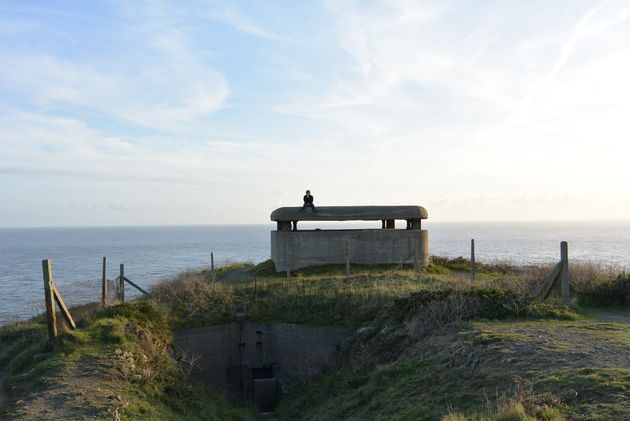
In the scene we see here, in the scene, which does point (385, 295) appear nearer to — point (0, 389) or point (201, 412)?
point (201, 412)

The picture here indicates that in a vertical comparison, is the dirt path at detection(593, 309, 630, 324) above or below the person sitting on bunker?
below

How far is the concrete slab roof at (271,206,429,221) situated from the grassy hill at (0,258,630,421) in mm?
5544

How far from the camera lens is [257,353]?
1550 centimetres

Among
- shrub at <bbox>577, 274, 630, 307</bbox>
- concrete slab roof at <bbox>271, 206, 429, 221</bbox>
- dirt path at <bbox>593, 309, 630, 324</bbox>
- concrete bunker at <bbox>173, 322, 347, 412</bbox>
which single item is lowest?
concrete bunker at <bbox>173, 322, 347, 412</bbox>

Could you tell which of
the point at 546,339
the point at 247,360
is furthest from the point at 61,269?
the point at 546,339

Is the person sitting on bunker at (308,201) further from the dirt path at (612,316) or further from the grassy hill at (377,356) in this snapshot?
the dirt path at (612,316)

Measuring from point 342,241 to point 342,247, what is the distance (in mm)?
260

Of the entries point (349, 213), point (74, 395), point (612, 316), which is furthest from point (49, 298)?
point (349, 213)

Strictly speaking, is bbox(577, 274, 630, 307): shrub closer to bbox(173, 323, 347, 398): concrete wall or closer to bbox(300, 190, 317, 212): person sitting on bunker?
bbox(173, 323, 347, 398): concrete wall

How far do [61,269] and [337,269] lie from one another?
43.0 m

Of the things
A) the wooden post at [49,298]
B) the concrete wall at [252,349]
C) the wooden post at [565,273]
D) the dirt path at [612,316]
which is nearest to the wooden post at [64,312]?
the wooden post at [49,298]

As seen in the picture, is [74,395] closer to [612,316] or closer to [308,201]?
[612,316]

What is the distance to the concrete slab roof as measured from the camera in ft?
75.7

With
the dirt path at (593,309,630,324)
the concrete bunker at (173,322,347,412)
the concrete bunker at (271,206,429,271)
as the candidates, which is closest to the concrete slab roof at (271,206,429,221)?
the concrete bunker at (271,206,429,271)
